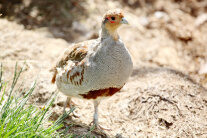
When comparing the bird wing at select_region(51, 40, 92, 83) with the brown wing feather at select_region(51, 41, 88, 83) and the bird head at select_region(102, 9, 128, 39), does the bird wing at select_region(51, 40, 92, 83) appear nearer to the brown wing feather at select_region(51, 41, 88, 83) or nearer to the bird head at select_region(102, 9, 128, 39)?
the brown wing feather at select_region(51, 41, 88, 83)

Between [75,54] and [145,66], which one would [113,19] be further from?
[145,66]

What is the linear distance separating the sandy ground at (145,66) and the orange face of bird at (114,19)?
3.05 feet

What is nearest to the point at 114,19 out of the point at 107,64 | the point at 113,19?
the point at 113,19

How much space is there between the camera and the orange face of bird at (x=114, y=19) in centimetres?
292

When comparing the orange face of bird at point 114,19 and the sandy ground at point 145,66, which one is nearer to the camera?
the orange face of bird at point 114,19

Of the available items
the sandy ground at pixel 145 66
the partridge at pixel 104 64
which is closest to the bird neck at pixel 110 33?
the partridge at pixel 104 64

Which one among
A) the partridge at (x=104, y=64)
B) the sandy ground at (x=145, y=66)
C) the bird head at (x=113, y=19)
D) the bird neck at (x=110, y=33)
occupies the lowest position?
the sandy ground at (x=145, y=66)

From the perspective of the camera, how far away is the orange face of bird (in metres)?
2.92

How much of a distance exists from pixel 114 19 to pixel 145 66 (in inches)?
90.1

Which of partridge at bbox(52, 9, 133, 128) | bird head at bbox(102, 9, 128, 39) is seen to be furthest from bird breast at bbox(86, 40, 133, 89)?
bird head at bbox(102, 9, 128, 39)

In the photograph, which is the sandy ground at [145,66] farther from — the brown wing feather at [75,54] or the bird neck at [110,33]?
the bird neck at [110,33]

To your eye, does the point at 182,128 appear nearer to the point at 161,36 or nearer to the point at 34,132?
the point at 34,132

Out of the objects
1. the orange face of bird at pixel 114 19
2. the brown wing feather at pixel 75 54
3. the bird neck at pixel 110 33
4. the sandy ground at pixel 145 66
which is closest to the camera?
the orange face of bird at pixel 114 19

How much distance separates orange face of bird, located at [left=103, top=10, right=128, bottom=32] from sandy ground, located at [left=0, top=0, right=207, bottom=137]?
0.93 meters
